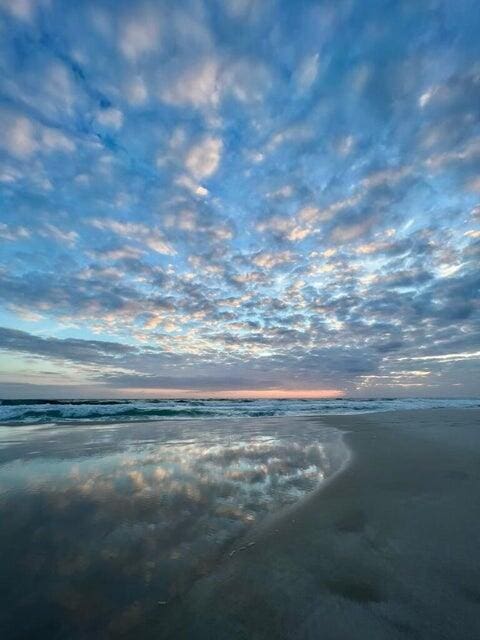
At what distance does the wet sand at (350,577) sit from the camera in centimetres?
→ 207

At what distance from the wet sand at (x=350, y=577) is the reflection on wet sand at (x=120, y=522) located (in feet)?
0.89

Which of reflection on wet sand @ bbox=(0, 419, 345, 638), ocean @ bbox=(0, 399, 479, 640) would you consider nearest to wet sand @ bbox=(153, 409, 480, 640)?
ocean @ bbox=(0, 399, 479, 640)

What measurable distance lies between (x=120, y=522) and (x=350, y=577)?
2452mm

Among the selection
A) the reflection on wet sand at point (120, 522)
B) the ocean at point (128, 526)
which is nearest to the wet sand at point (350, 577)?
the ocean at point (128, 526)

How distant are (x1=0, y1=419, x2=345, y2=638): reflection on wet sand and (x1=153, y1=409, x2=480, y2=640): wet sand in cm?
27

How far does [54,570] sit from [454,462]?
23.3 ft

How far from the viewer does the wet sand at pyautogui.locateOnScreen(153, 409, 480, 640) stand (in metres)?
2.07

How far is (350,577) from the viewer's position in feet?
8.55

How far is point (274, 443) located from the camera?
30.2 ft

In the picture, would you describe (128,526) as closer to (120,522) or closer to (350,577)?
(120,522)

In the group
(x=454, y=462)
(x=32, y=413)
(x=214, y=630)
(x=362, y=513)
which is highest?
(x=32, y=413)

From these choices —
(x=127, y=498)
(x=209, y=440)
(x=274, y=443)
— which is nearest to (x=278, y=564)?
(x=127, y=498)

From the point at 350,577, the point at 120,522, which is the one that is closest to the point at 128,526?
the point at 120,522

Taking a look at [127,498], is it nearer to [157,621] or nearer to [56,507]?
[56,507]
